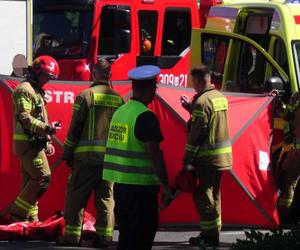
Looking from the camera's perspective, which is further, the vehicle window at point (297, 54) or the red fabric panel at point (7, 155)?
the vehicle window at point (297, 54)

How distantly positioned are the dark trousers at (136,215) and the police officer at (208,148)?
1.92 m

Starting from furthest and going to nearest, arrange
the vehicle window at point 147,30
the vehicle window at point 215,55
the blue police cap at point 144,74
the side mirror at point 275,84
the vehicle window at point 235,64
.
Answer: the vehicle window at point 147,30
the vehicle window at point 215,55
the vehicle window at point 235,64
the side mirror at point 275,84
the blue police cap at point 144,74

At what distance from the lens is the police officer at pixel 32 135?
9.28 metres

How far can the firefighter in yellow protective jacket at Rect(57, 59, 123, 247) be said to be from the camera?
8.95 meters

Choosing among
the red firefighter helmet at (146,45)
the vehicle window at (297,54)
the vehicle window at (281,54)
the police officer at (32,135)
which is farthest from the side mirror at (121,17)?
the police officer at (32,135)

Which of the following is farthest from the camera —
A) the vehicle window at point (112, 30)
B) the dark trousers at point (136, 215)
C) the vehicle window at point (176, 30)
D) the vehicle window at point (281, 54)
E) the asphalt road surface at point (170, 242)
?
the vehicle window at point (176, 30)

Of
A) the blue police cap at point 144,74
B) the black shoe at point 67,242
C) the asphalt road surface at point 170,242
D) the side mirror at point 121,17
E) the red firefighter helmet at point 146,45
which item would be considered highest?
the blue police cap at point 144,74

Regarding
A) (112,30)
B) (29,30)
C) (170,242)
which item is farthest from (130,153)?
(112,30)

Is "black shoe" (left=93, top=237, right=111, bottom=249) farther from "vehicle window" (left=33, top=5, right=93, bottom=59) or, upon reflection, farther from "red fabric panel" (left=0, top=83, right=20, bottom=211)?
"vehicle window" (left=33, top=5, right=93, bottom=59)

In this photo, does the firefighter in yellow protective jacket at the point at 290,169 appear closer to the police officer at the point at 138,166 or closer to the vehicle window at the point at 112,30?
the police officer at the point at 138,166

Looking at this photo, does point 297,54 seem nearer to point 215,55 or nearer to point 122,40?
point 215,55

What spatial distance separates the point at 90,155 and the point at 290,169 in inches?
96.9

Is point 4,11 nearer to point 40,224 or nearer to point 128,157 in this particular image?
point 40,224

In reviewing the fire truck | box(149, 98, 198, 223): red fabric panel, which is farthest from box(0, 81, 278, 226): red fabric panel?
the fire truck
